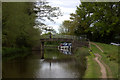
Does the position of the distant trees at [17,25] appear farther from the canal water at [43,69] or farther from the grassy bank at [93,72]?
the grassy bank at [93,72]

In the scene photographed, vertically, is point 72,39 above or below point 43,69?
above

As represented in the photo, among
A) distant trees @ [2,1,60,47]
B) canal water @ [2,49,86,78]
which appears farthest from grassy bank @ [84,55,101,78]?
distant trees @ [2,1,60,47]

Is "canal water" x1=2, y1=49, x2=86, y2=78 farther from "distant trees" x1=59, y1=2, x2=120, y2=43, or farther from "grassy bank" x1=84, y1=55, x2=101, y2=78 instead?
"distant trees" x1=59, y1=2, x2=120, y2=43

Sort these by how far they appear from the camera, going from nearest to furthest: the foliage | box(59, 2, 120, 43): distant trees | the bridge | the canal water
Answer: the canal water
the foliage
box(59, 2, 120, 43): distant trees
the bridge

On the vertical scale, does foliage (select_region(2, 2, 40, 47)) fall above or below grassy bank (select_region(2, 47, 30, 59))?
above

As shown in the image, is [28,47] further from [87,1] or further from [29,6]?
[87,1]

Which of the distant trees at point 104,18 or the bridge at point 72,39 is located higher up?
the distant trees at point 104,18

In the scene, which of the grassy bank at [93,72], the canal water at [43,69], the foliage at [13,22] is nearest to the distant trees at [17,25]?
the foliage at [13,22]

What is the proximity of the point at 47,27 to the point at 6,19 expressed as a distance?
1370 centimetres

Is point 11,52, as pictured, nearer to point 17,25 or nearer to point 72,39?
point 17,25

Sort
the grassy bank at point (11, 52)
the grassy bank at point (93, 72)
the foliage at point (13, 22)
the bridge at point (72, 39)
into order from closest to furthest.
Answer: the grassy bank at point (93, 72) < the foliage at point (13, 22) < the grassy bank at point (11, 52) < the bridge at point (72, 39)

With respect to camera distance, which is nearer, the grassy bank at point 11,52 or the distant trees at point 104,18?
the grassy bank at point 11,52

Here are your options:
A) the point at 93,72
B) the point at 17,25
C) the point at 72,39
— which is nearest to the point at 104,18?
the point at 72,39

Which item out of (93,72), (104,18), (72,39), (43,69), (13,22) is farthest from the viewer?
(72,39)
